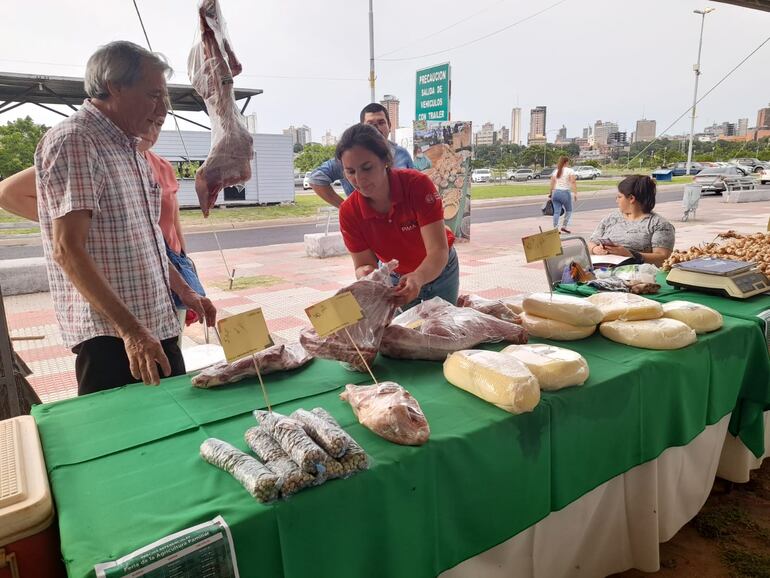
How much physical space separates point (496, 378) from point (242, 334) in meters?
0.70

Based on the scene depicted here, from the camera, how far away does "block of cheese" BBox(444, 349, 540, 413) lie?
141 centimetres

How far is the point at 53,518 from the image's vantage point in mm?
1037

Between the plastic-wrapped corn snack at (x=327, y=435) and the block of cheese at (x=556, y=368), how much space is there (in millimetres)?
667

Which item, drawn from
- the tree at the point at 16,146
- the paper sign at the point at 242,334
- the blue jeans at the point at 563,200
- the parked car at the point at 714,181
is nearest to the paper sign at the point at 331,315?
the paper sign at the point at 242,334

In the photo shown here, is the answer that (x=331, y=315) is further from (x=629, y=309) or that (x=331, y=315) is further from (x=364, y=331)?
(x=629, y=309)

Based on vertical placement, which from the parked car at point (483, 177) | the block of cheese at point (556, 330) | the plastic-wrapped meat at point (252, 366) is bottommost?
the plastic-wrapped meat at point (252, 366)

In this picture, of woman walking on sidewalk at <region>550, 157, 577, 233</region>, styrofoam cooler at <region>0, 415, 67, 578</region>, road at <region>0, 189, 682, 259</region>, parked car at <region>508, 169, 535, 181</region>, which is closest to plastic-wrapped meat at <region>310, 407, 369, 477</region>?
styrofoam cooler at <region>0, 415, 67, 578</region>

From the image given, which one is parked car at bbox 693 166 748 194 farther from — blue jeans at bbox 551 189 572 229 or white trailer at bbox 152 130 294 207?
white trailer at bbox 152 130 294 207

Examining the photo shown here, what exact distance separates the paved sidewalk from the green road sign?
8.74 feet

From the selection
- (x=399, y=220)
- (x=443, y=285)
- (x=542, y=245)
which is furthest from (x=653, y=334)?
(x=399, y=220)

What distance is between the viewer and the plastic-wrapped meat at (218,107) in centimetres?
179

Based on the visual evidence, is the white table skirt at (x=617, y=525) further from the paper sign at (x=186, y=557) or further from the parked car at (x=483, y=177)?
the parked car at (x=483, y=177)

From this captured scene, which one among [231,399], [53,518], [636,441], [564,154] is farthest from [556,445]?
[564,154]

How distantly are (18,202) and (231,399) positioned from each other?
4.10 ft
